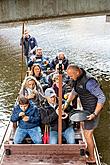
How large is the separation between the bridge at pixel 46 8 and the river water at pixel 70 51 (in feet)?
7.26

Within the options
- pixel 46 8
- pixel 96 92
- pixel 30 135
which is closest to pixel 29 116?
pixel 30 135

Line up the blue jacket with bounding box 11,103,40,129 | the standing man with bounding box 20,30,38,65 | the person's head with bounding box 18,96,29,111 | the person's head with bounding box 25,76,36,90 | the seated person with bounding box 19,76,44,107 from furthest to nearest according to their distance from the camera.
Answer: the standing man with bounding box 20,30,38,65, the person's head with bounding box 25,76,36,90, the seated person with bounding box 19,76,44,107, the blue jacket with bounding box 11,103,40,129, the person's head with bounding box 18,96,29,111

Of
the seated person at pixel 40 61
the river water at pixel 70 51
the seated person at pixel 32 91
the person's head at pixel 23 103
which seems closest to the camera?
the person's head at pixel 23 103

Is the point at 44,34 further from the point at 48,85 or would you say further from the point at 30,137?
the point at 30,137

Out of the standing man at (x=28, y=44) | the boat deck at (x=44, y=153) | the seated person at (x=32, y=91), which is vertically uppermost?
the standing man at (x=28, y=44)

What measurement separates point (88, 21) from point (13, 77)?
689 inches

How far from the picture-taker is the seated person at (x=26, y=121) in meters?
7.61

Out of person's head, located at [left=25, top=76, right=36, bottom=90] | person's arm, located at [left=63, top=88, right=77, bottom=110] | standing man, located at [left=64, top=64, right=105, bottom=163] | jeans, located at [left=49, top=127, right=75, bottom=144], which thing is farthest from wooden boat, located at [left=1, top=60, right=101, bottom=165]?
person's head, located at [left=25, top=76, right=36, bottom=90]

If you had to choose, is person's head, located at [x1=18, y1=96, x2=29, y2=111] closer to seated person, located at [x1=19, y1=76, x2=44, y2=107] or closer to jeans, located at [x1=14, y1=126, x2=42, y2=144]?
jeans, located at [x1=14, y1=126, x2=42, y2=144]

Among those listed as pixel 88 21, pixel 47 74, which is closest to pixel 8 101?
pixel 47 74

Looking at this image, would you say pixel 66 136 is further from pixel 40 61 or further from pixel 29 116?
pixel 40 61

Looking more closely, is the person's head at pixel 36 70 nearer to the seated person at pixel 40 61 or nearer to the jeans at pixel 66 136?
the seated person at pixel 40 61

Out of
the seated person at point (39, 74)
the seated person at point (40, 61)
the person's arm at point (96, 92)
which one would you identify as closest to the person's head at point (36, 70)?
the seated person at point (39, 74)

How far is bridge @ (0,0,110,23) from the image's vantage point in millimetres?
10984
